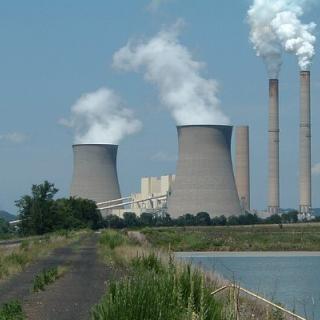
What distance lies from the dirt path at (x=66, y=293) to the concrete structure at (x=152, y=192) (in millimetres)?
76566

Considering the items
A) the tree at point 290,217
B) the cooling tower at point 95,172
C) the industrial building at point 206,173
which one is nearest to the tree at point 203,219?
the industrial building at point 206,173

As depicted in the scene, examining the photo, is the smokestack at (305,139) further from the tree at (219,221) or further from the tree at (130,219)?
the tree at (130,219)

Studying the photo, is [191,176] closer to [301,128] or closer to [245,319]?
[301,128]

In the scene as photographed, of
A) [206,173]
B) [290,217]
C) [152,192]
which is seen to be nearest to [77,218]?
[206,173]

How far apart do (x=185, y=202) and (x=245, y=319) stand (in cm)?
5913

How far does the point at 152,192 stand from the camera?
103 m

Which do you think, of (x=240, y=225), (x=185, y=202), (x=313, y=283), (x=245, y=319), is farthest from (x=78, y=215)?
(x=245, y=319)

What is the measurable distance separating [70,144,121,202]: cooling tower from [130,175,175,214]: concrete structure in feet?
63.6

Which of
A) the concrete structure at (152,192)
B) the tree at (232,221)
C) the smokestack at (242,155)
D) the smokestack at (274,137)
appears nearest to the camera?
the tree at (232,221)

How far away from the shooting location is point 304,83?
80750 millimetres

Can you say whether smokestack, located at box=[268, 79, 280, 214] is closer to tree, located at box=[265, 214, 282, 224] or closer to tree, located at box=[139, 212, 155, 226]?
tree, located at box=[265, 214, 282, 224]

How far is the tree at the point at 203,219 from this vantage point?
71.2m

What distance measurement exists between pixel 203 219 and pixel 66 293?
59717 mm

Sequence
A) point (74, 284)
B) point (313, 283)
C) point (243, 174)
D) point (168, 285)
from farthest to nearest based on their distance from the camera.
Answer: point (243, 174)
point (313, 283)
point (74, 284)
point (168, 285)
